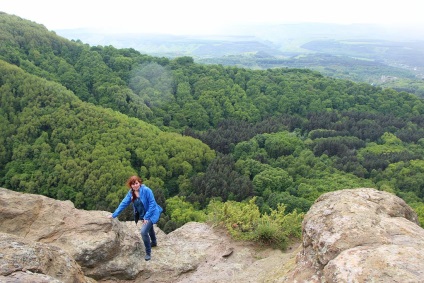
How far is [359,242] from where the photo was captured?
7.54 m

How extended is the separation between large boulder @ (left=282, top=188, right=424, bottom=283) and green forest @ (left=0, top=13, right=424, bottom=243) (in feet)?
16.8

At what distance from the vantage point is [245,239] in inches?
549

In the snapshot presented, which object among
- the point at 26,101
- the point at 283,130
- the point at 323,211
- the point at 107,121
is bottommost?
the point at 283,130

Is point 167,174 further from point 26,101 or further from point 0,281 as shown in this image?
point 0,281

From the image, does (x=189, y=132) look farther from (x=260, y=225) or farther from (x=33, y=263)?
(x=33, y=263)

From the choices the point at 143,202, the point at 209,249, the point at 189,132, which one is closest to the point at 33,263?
the point at 143,202

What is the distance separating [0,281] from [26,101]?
182 feet

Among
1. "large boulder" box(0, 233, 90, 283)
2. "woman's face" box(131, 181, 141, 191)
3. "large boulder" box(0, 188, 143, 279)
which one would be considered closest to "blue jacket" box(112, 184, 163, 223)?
"woman's face" box(131, 181, 141, 191)

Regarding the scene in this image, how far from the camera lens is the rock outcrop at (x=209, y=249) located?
22.0 ft

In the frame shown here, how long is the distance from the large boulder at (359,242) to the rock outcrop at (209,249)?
0.02 m

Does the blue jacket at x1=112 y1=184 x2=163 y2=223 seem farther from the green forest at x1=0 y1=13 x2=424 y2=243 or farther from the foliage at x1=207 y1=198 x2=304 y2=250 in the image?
the green forest at x1=0 y1=13 x2=424 y2=243

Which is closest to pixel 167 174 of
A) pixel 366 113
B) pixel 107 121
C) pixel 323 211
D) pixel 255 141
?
pixel 107 121

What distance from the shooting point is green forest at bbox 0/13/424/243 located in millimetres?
45219

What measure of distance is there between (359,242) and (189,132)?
64.3m
